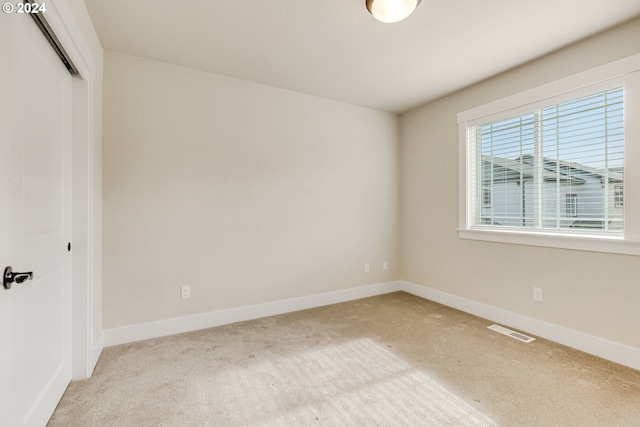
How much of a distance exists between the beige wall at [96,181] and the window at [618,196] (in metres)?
3.92

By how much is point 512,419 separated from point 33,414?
247cm

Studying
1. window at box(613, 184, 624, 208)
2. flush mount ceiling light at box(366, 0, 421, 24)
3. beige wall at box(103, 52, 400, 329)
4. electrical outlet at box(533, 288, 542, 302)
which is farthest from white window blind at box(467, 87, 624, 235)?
flush mount ceiling light at box(366, 0, 421, 24)

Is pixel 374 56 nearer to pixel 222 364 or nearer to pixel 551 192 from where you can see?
pixel 551 192

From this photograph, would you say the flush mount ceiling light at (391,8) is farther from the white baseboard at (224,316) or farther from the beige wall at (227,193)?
the white baseboard at (224,316)

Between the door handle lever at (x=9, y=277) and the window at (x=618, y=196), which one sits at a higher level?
the window at (x=618, y=196)

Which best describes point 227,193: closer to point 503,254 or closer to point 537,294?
point 503,254

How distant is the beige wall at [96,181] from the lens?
2123mm

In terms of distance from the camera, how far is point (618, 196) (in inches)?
89.7

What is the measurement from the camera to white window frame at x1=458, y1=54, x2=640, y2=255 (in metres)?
2.14

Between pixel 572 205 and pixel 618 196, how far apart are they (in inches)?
11.9

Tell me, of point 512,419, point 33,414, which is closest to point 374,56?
point 512,419

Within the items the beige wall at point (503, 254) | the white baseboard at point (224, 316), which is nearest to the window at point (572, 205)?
the beige wall at point (503, 254)

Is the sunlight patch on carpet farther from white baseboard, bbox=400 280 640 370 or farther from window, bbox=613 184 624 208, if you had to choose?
window, bbox=613 184 624 208

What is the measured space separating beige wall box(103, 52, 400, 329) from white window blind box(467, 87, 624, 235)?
1308 mm
